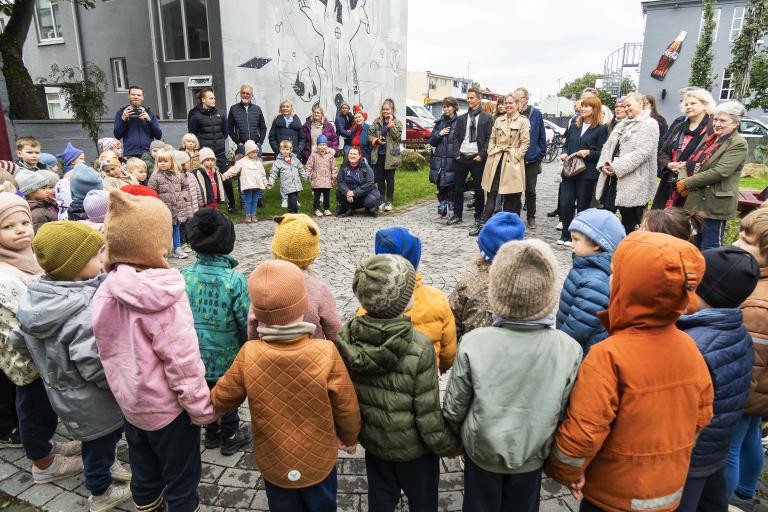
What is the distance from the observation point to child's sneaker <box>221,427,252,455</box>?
3.12 meters

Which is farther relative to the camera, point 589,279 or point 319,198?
point 319,198

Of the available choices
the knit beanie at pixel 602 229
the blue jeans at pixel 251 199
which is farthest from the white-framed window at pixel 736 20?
the knit beanie at pixel 602 229

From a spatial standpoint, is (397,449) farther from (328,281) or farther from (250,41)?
(250,41)

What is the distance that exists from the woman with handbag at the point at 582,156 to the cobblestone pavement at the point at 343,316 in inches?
31.4

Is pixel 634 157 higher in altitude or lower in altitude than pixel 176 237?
higher

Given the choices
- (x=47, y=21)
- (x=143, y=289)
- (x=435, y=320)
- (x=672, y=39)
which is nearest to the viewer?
(x=143, y=289)

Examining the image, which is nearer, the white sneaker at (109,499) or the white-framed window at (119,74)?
the white sneaker at (109,499)

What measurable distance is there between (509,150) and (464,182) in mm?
1420

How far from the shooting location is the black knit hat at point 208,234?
2754 millimetres

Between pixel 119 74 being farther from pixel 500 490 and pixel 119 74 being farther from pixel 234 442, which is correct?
pixel 500 490

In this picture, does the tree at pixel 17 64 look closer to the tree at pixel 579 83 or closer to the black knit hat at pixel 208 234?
the black knit hat at pixel 208 234

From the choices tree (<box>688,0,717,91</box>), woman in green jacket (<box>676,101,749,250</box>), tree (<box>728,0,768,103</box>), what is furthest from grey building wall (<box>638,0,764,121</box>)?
woman in green jacket (<box>676,101,749,250</box>)

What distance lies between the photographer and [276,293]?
1967 millimetres

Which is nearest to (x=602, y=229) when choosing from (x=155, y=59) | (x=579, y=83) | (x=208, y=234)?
(x=208, y=234)
